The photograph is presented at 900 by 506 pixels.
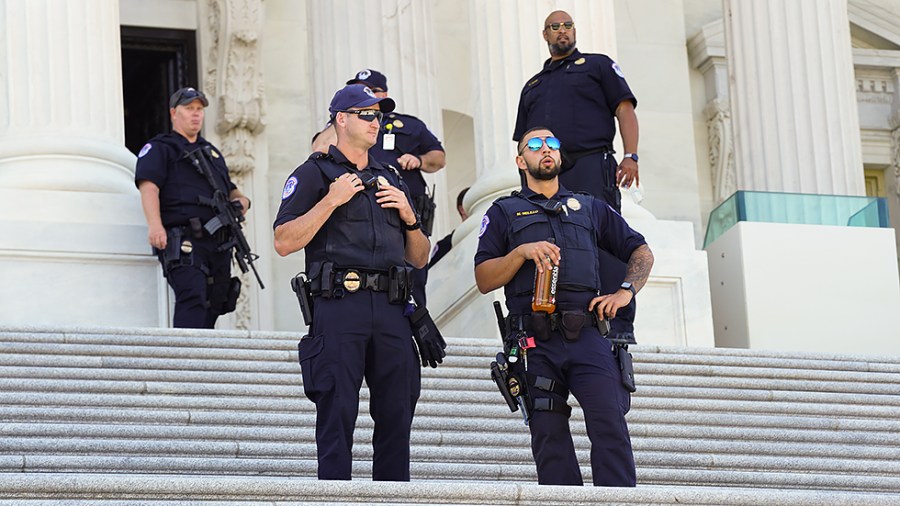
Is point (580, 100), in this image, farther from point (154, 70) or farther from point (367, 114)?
point (154, 70)

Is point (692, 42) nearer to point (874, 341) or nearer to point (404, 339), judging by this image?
point (874, 341)

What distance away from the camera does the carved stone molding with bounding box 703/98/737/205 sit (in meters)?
22.7

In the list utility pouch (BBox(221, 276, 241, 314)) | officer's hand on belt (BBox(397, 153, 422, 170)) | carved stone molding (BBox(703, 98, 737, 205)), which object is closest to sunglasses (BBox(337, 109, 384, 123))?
officer's hand on belt (BBox(397, 153, 422, 170))

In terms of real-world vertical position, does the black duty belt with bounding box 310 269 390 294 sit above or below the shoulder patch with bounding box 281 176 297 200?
below

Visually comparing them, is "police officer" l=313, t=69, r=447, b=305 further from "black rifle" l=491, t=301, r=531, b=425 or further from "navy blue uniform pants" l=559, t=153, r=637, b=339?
"black rifle" l=491, t=301, r=531, b=425

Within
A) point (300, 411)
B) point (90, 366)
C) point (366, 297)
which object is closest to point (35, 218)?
point (90, 366)

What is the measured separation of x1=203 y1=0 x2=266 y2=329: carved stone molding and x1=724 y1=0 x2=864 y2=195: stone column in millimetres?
5333

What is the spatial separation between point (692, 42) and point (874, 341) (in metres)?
8.69

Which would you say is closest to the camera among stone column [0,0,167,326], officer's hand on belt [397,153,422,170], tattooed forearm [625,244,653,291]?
tattooed forearm [625,244,653,291]

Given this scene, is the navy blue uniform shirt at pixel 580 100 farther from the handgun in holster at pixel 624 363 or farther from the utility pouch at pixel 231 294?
the handgun in holster at pixel 624 363

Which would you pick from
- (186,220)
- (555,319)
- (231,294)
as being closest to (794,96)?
(231,294)

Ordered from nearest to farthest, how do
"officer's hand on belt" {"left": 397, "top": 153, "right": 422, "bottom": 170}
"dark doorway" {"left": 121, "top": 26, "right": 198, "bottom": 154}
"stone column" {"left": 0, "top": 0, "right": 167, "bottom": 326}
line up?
"officer's hand on belt" {"left": 397, "top": 153, "right": 422, "bottom": 170} < "stone column" {"left": 0, "top": 0, "right": 167, "bottom": 326} < "dark doorway" {"left": 121, "top": 26, "right": 198, "bottom": 154}

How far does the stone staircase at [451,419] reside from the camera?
9.76 metres

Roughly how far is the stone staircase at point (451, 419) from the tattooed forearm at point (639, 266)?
0.97 meters
